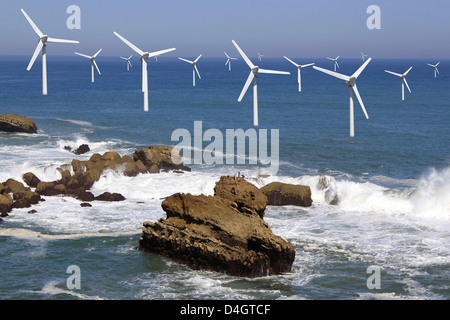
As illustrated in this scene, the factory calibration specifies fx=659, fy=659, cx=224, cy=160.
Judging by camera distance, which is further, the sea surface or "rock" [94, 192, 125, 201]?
"rock" [94, 192, 125, 201]

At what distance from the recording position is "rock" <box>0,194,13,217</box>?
4525 cm

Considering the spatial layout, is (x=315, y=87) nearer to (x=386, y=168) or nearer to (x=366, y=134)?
(x=366, y=134)

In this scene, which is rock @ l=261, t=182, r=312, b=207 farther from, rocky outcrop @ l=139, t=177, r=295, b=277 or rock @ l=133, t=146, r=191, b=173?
rock @ l=133, t=146, r=191, b=173

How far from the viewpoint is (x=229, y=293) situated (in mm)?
31547

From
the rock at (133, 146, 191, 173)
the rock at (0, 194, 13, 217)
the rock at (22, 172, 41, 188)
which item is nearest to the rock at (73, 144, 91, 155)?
the rock at (133, 146, 191, 173)

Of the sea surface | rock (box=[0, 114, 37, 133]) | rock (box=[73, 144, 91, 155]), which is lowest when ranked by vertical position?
the sea surface

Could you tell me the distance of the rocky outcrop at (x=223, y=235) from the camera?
34.2 meters

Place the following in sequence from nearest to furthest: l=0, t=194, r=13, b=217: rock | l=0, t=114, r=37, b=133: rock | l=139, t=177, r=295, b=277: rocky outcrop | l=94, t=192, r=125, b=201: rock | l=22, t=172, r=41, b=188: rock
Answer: l=139, t=177, r=295, b=277: rocky outcrop
l=0, t=194, r=13, b=217: rock
l=94, t=192, r=125, b=201: rock
l=22, t=172, r=41, b=188: rock
l=0, t=114, r=37, b=133: rock

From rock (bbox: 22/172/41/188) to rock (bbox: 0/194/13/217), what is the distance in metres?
6.86

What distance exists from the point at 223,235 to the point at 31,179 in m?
24.4

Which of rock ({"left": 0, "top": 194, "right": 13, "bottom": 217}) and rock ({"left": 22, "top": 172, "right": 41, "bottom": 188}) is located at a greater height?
rock ({"left": 22, "top": 172, "right": 41, "bottom": 188})

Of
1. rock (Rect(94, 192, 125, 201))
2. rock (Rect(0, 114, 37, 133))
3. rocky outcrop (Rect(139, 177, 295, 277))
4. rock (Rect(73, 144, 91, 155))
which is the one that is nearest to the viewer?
rocky outcrop (Rect(139, 177, 295, 277))

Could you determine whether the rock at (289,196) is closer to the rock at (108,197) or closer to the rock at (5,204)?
the rock at (108,197)

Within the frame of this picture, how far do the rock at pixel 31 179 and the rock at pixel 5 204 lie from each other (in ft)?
22.5
